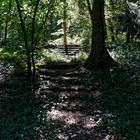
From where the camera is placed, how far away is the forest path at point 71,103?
355 inches

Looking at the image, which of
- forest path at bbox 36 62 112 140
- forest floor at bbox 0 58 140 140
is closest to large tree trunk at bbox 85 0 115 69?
forest path at bbox 36 62 112 140

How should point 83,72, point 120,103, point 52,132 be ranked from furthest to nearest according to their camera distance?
1. point 83,72
2. point 120,103
3. point 52,132

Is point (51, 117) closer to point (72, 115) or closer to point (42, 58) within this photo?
point (72, 115)

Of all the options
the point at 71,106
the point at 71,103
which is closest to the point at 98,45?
the point at 71,103

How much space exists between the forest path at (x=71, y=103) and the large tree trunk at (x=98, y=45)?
722 mm

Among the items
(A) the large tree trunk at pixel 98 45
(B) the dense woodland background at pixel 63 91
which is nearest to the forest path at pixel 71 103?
(B) the dense woodland background at pixel 63 91

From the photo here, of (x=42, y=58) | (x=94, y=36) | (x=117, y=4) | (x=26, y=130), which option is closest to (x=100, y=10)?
(x=94, y=36)

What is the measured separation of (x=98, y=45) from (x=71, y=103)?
5.61 metres

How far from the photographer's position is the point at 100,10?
1622 cm

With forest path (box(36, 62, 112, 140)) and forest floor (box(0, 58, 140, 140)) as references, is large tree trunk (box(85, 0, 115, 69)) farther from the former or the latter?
forest floor (box(0, 58, 140, 140))

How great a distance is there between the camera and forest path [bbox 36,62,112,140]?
29.6ft

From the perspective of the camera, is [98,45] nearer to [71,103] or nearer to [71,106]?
[71,103]

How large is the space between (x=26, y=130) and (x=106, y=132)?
2085mm

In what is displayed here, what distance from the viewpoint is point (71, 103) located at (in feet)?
36.9
